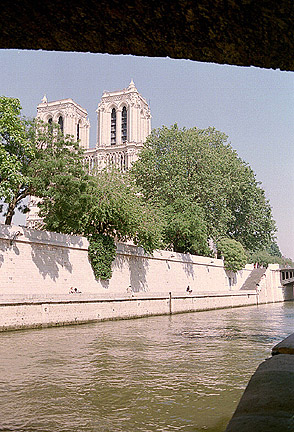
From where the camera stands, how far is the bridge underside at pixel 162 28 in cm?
238

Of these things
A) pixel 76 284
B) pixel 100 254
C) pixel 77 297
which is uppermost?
pixel 100 254

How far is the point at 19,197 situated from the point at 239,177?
980 inches

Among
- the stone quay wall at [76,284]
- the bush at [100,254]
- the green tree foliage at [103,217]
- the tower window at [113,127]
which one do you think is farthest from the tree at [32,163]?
the tower window at [113,127]

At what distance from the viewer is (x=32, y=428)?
5727 millimetres

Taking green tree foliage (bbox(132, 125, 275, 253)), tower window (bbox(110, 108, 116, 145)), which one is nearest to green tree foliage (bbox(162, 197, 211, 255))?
green tree foliage (bbox(132, 125, 275, 253))

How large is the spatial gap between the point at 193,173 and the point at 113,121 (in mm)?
49542

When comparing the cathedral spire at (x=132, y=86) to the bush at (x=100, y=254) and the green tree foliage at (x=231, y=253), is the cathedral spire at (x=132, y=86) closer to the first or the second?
the green tree foliage at (x=231, y=253)

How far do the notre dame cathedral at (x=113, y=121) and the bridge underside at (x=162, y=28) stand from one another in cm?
7161

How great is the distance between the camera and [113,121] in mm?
81375

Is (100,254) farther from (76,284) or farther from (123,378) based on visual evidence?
(123,378)

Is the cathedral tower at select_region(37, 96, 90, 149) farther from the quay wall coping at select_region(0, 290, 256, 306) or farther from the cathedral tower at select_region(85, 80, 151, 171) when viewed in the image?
the quay wall coping at select_region(0, 290, 256, 306)

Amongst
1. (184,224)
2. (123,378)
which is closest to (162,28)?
(123,378)

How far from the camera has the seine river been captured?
6.27m

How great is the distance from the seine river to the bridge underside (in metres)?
4.74
